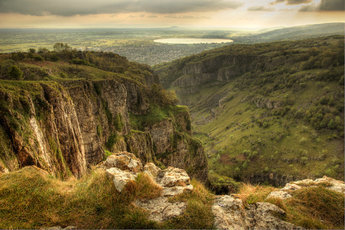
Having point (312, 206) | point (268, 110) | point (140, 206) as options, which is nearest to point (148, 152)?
point (140, 206)

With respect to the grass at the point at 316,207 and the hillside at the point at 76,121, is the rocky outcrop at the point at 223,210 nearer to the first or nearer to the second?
the grass at the point at 316,207

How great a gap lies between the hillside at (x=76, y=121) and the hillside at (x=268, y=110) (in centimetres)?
2191

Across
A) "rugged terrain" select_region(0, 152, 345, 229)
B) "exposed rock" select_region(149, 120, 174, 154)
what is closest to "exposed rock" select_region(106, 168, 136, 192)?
"rugged terrain" select_region(0, 152, 345, 229)

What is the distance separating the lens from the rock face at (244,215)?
30.6ft

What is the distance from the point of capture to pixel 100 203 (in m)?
8.61

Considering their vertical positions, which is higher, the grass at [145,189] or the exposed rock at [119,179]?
the exposed rock at [119,179]

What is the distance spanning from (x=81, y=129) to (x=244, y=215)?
2581cm

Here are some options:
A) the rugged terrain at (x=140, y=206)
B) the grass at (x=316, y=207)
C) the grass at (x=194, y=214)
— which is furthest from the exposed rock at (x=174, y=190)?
the grass at (x=316, y=207)

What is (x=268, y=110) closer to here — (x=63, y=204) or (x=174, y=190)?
(x=174, y=190)

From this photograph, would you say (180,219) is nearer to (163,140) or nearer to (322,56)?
(163,140)

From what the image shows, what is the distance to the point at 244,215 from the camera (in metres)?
10.2

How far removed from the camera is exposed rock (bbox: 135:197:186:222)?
879 cm

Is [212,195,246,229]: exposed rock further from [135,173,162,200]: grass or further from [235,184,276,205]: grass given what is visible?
[135,173,162,200]: grass

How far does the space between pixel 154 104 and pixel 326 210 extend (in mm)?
46273
